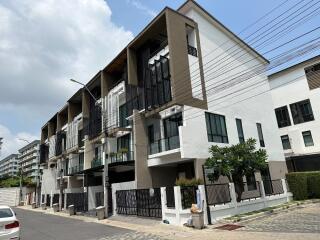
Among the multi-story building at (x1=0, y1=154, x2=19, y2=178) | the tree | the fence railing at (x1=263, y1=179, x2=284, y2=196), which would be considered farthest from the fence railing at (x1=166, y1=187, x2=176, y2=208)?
the multi-story building at (x1=0, y1=154, x2=19, y2=178)

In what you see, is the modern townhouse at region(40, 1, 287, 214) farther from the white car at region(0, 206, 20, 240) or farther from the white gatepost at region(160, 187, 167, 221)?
the white car at region(0, 206, 20, 240)

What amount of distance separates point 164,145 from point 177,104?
375cm

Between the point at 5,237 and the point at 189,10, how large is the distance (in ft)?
71.2

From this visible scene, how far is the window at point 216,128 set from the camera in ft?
70.2

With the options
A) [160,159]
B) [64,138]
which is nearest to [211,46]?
[160,159]

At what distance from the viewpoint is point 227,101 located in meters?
23.9

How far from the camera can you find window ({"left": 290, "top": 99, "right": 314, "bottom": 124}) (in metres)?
31.5

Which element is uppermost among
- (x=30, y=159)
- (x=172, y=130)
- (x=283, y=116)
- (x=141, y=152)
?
(x=30, y=159)

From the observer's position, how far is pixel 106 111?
29.8m

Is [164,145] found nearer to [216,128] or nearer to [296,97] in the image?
[216,128]

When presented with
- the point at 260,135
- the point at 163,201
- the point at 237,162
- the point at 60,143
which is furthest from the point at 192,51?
the point at 60,143

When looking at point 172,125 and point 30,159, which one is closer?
point 172,125

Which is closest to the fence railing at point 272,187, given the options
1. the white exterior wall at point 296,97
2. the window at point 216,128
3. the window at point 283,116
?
the window at point 216,128

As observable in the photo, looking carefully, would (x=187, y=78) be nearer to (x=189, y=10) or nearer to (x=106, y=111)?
(x=189, y=10)
